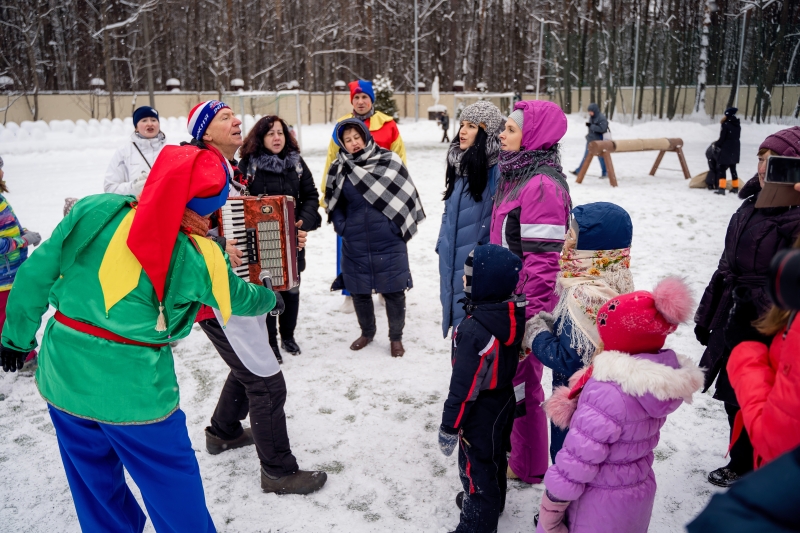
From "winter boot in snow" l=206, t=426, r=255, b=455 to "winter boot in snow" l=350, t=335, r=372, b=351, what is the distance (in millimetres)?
1538

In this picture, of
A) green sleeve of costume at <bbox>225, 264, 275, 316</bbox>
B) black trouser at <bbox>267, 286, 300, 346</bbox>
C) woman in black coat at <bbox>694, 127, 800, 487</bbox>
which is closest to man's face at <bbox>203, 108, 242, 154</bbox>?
green sleeve of costume at <bbox>225, 264, 275, 316</bbox>

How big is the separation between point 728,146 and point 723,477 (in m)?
9.39

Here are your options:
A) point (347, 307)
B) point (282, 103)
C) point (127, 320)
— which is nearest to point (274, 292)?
point (127, 320)

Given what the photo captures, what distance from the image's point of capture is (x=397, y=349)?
479 centimetres

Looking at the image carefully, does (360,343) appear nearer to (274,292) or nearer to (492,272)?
(274,292)

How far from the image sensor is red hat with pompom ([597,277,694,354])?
1.84 meters

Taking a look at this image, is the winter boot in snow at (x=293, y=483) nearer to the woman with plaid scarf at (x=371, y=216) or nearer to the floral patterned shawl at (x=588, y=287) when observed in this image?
the floral patterned shawl at (x=588, y=287)

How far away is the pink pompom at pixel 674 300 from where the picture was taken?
1827 millimetres

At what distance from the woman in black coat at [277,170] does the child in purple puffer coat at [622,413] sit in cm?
271

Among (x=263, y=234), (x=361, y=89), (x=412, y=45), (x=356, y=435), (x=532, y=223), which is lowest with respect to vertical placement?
(x=356, y=435)

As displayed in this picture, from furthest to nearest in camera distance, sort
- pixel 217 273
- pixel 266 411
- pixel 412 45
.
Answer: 1. pixel 412 45
2. pixel 266 411
3. pixel 217 273

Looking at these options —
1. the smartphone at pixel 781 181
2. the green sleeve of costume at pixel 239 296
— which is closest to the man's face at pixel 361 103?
the green sleeve of costume at pixel 239 296

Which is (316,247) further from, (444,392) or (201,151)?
(201,151)

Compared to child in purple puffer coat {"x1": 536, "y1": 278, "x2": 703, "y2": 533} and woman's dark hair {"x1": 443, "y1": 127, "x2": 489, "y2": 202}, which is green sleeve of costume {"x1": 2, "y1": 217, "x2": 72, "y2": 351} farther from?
woman's dark hair {"x1": 443, "y1": 127, "x2": 489, "y2": 202}
